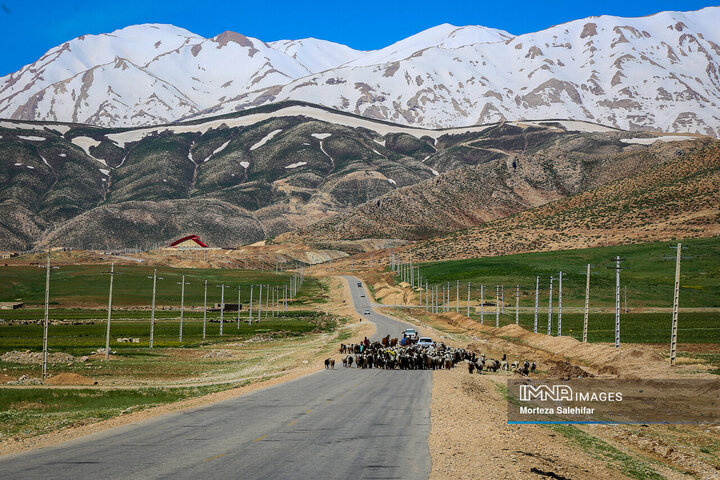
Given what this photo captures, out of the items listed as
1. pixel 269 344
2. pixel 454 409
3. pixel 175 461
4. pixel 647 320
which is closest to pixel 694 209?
pixel 647 320

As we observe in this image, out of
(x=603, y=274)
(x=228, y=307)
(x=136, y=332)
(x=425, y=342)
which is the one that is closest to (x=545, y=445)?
(x=425, y=342)

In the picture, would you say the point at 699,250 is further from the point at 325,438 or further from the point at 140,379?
the point at 325,438

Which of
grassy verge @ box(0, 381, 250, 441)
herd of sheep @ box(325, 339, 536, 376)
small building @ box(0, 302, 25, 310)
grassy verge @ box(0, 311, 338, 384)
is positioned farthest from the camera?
small building @ box(0, 302, 25, 310)

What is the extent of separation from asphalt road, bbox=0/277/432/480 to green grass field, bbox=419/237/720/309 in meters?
92.5

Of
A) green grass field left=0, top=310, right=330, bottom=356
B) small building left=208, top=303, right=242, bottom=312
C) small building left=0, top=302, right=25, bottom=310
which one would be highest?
small building left=208, top=303, right=242, bottom=312

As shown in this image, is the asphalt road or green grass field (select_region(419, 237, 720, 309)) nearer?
the asphalt road

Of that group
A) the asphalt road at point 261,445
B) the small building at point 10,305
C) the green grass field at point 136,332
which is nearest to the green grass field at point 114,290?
the small building at point 10,305

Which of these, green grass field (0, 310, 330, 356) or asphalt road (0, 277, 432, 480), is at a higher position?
asphalt road (0, 277, 432, 480)

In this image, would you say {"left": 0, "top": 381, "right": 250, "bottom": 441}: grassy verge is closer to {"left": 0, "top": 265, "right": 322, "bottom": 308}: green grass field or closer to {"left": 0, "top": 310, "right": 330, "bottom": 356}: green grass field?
{"left": 0, "top": 310, "right": 330, "bottom": 356}: green grass field

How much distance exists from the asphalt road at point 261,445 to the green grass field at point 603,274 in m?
92.5

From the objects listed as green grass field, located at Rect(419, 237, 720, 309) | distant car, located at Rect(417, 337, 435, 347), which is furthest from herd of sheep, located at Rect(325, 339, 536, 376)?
green grass field, located at Rect(419, 237, 720, 309)

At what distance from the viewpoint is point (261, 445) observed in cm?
2306

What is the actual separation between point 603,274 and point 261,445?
13986 centimetres

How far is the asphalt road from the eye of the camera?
63.2ft
